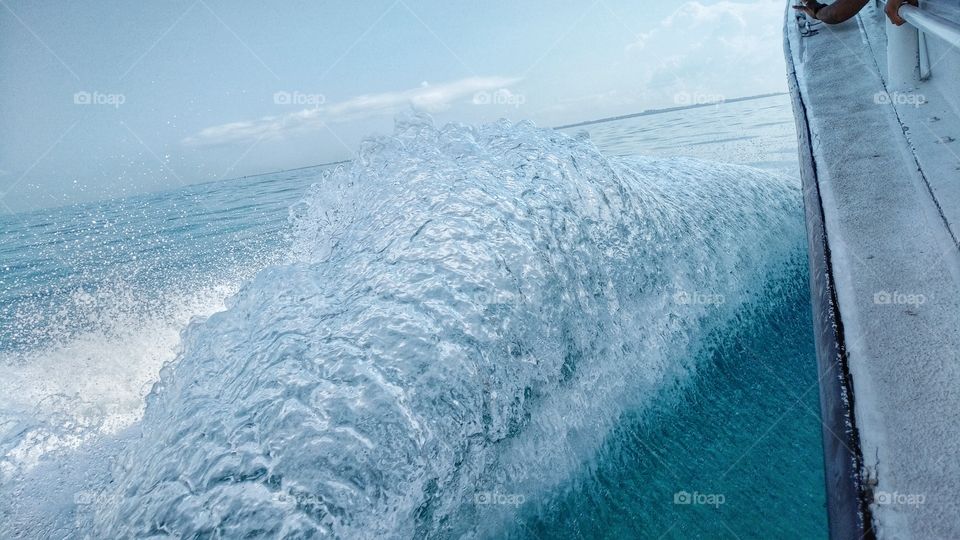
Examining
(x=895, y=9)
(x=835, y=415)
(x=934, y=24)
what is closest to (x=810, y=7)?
(x=895, y=9)

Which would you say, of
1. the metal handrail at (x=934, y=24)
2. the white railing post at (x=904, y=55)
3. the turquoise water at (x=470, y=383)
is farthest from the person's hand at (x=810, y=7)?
the metal handrail at (x=934, y=24)

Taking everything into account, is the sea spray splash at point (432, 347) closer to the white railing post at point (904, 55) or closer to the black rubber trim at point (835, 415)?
the black rubber trim at point (835, 415)

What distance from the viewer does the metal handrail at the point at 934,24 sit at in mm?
1440

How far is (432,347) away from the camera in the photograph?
1.84 metres

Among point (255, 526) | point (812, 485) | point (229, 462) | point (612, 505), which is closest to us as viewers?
point (255, 526)

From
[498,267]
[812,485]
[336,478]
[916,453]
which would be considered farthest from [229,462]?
[812,485]

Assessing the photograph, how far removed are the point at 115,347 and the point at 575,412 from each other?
441cm

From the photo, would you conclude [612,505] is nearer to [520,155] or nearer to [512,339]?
[512,339]

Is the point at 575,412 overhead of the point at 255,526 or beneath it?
beneath

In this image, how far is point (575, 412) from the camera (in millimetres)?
2145

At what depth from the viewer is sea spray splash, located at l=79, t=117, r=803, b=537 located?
1.46 m

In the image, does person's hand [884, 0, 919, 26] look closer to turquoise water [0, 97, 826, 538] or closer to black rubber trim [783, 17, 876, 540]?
black rubber trim [783, 17, 876, 540]

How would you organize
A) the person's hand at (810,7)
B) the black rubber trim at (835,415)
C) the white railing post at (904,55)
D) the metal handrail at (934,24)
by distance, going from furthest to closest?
the person's hand at (810,7), the white railing post at (904,55), the metal handrail at (934,24), the black rubber trim at (835,415)

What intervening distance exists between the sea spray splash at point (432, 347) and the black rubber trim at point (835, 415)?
1055 mm
